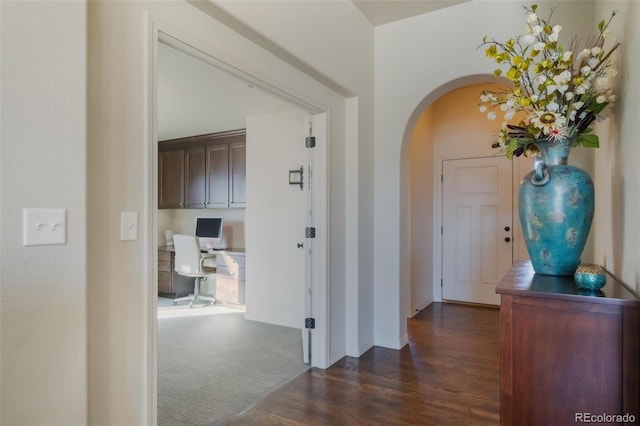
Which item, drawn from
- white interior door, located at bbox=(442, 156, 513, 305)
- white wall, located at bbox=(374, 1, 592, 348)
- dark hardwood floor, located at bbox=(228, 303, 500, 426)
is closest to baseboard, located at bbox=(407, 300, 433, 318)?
white interior door, located at bbox=(442, 156, 513, 305)

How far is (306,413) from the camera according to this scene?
223 cm

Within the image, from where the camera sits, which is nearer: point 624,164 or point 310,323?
point 624,164

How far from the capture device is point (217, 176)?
512 centimetres

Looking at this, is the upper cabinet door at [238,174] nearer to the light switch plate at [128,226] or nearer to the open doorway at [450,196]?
the open doorway at [450,196]

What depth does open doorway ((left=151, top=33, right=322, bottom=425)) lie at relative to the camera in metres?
2.44

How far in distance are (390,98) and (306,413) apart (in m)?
2.66

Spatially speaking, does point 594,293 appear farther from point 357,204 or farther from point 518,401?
point 357,204

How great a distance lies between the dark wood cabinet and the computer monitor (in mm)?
250

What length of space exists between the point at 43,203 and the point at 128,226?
0.35 m

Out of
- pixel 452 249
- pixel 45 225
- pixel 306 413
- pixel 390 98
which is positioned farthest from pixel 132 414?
pixel 452 249

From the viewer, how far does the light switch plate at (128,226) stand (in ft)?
4.95

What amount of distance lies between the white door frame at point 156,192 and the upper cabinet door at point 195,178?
286cm

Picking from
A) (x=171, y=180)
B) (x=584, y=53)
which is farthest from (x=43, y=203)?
(x=171, y=180)

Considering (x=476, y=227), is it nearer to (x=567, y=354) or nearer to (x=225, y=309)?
(x=225, y=309)
